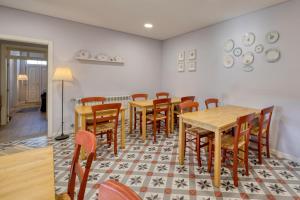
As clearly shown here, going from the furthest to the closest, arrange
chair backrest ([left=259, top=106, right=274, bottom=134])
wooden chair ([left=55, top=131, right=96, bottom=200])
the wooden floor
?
1. the wooden floor
2. chair backrest ([left=259, top=106, right=274, bottom=134])
3. wooden chair ([left=55, top=131, right=96, bottom=200])

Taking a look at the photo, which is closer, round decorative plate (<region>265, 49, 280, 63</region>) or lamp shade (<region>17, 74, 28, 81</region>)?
round decorative plate (<region>265, 49, 280, 63</region>)

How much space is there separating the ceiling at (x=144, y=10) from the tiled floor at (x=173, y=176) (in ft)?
8.26

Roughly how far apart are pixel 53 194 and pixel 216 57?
147 inches

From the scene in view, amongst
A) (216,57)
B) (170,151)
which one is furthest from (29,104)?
(216,57)

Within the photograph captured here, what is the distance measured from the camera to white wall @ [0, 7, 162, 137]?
3195 mm

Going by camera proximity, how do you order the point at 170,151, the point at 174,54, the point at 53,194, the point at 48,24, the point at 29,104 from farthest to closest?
the point at 29,104 < the point at 174,54 < the point at 48,24 < the point at 170,151 < the point at 53,194

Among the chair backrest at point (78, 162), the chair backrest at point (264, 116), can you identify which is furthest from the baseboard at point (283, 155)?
the chair backrest at point (78, 162)

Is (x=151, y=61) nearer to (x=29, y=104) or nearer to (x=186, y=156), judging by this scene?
(x=186, y=156)

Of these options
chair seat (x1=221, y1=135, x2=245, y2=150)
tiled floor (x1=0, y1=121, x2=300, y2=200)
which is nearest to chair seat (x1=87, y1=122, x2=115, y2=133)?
tiled floor (x1=0, y1=121, x2=300, y2=200)

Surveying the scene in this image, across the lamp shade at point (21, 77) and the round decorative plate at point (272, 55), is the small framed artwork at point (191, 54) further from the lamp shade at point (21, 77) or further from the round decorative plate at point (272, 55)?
the lamp shade at point (21, 77)

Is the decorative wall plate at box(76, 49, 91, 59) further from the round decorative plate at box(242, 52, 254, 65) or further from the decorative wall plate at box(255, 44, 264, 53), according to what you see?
the decorative wall plate at box(255, 44, 264, 53)

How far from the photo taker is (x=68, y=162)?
8.27ft

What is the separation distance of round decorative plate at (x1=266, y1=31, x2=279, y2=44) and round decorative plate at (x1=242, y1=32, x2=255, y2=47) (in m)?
0.24

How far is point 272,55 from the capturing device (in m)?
2.76
